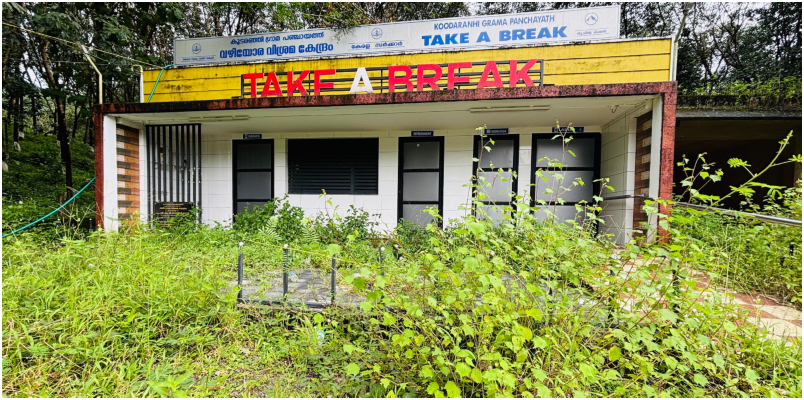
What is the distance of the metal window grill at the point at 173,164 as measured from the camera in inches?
245

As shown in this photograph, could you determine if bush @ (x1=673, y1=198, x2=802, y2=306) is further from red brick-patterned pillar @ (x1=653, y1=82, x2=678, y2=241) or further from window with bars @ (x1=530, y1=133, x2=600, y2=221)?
window with bars @ (x1=530, y1=133, x2=600, y2=221)

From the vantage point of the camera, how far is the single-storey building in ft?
16.4

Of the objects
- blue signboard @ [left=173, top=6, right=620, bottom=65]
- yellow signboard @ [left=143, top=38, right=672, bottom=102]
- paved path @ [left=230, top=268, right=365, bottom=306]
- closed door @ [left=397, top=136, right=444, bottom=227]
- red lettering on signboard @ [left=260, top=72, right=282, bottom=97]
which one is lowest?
paved path @ [left=230, top=268, right=365, bottom=306]

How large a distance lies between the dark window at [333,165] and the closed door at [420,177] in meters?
0.62

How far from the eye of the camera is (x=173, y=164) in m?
6.45

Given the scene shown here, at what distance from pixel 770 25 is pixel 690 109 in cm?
1022

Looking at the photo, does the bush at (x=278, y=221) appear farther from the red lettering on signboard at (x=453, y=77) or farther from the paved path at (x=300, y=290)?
the red lettering on signboard at (x=453, y=77)

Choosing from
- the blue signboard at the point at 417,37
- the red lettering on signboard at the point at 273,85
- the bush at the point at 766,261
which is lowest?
the bush at the point at 766,261

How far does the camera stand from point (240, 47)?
6816 mm

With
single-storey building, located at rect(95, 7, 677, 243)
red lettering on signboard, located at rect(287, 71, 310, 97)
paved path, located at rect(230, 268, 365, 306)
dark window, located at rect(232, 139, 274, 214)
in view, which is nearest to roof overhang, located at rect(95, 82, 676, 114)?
single-storey building, located at rect(95, 7, 677, 243)

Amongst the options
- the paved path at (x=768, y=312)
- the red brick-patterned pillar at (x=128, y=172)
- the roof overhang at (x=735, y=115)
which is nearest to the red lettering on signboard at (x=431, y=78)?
the red brick-patterned pillar at (x=128, y=172)

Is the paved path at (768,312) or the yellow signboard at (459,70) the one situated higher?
the yellow signboard at (459,70)

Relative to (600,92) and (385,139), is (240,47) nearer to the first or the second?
(385,139)

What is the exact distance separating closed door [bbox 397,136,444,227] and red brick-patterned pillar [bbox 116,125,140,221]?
516 cm
